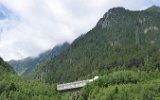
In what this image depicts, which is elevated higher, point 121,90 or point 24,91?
point 24,91

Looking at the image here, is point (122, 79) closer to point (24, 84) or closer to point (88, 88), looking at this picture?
point (88, 88)

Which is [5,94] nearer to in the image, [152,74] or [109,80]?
[109,80]

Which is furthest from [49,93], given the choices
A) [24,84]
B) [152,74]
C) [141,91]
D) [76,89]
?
[152,74]

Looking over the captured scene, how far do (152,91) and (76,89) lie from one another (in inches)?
1613

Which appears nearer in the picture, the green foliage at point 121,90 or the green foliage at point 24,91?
the green foliage at point 121,90

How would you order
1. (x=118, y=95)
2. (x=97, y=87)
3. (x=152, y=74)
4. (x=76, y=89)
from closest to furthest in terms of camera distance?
(x=118, y=95) < (x=97, y=87) < (x=76, y=89) < (x=152, y=74)

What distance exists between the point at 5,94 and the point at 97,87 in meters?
28.8

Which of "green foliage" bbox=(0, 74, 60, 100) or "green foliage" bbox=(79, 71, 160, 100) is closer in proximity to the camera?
"green foliage" bbox=(79, 71, 160, 100)

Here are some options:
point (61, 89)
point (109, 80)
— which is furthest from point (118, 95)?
point (61, 89)

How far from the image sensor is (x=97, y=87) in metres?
154

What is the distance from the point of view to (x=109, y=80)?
161750mm

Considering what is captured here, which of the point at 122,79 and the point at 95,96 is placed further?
the point at 122,79

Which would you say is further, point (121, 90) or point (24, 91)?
point (24, 91)

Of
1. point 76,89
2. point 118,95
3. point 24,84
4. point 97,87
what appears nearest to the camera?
point 118,95
